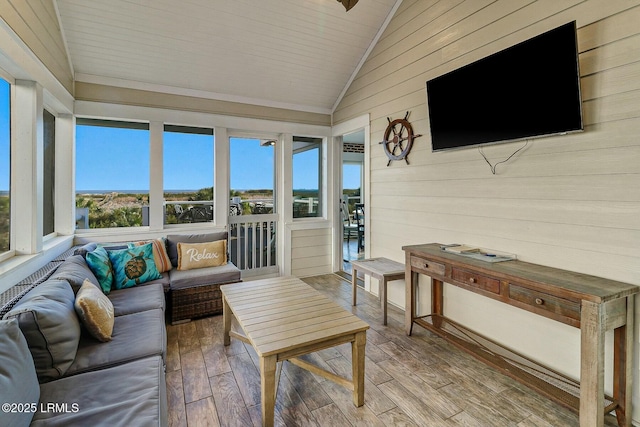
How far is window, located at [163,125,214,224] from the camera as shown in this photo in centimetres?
400

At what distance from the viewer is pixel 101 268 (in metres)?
2.77

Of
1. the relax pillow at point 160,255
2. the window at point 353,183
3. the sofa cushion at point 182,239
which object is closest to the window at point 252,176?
the sofa cushion at point 182,239

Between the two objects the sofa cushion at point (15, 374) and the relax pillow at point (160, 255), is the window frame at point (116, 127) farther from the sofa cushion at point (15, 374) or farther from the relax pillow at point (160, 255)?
the sofa cushion at point (15, 374)

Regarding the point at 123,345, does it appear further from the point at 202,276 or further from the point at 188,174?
the point at 188,174

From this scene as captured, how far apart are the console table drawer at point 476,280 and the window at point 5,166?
→ 336cm

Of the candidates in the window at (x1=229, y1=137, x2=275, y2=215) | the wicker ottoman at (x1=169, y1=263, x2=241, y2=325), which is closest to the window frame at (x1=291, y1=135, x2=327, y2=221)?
the window at (x1=229, y1=137, x2=275, y2=215)

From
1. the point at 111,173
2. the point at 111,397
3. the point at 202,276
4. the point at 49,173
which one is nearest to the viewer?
the point at 111,397

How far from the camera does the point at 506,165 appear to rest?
240 cm

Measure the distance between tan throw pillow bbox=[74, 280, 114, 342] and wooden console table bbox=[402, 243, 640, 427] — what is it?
2.38 meters

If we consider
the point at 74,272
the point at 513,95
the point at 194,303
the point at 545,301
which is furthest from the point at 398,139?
the point at 74,272

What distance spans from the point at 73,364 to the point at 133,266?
5.12ft

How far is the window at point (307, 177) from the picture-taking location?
4820 mm

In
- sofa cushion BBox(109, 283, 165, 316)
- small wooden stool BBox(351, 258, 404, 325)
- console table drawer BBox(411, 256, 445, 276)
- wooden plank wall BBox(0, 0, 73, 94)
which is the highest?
wooden plank wall BBox(0, 0, 73, 94)

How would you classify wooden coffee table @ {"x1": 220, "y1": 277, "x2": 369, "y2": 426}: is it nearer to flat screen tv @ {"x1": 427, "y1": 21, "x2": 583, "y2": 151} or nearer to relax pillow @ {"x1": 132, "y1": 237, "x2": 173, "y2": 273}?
relax pillow @ {"x1": 132, "y1": 237, "x2": 173, "y2": 273}
